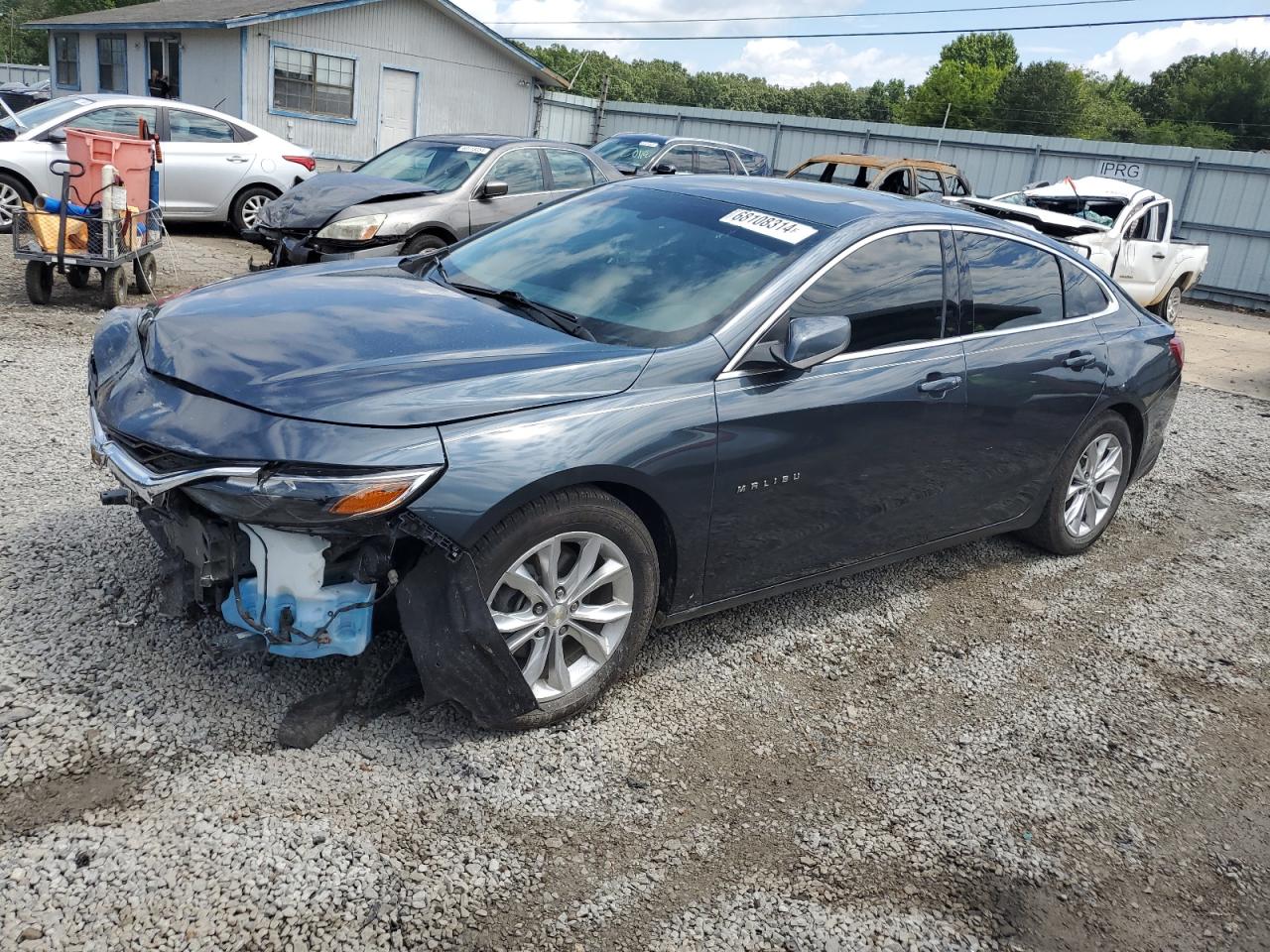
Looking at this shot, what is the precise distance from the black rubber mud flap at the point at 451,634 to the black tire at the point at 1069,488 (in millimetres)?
3161

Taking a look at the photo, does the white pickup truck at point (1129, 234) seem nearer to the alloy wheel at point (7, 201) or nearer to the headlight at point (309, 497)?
the alloy wheel at point (7, 201)

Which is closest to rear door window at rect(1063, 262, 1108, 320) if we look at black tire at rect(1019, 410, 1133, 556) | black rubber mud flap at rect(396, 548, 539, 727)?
black tire at rect(1019, 410, 1133, 556)

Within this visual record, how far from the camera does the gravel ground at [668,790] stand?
2.63m

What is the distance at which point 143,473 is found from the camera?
119 inches

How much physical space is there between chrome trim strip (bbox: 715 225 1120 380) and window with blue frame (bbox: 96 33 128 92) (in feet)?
84.9

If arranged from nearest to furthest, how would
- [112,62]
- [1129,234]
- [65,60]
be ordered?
[1129,234] → [112,62] → [65,60]

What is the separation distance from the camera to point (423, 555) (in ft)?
10.0

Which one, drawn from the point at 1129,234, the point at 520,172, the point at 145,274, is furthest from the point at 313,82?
the point at 1129,234

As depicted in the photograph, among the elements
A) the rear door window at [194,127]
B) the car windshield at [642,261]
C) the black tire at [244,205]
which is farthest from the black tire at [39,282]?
the car windshield at [642,261]

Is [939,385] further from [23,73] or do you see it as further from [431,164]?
[23,73]

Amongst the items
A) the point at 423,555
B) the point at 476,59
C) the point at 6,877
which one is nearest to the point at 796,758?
the point at 423,555

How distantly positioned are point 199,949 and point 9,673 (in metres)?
1.39

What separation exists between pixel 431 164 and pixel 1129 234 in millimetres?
8659

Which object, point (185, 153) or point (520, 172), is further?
point (185, 153)
